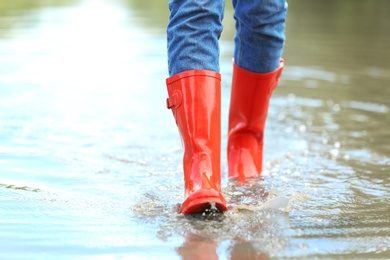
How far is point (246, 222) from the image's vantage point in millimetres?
1614

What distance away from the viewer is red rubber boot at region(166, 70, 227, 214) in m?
1.71

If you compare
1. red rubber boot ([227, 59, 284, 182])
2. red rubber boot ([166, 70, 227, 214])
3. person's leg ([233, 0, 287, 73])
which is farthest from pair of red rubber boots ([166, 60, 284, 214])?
red rubber boot ([227, 59, 284, 182])

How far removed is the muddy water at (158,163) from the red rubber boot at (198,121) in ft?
Answer: 0.33

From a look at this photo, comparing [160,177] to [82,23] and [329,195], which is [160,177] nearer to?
[329,195]

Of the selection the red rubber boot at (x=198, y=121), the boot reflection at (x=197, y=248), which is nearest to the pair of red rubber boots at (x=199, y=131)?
the red rubber boot at (x=198, y=121)

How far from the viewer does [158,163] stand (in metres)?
2.44

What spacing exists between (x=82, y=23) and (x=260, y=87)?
6521 millimetres

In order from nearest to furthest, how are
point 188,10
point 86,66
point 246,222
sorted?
point 246,222 → point 188,10 → point 86,66

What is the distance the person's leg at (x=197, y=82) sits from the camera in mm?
1743

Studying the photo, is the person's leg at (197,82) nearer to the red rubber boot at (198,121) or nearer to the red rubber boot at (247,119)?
the red rubber boot at (198,121)

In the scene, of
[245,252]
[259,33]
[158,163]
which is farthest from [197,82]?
[158,163]

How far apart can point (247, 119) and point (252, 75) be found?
14cm

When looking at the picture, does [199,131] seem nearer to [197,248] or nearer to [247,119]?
[197,248]

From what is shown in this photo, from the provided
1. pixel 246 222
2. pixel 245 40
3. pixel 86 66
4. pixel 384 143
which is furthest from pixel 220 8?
pixel 86 66
